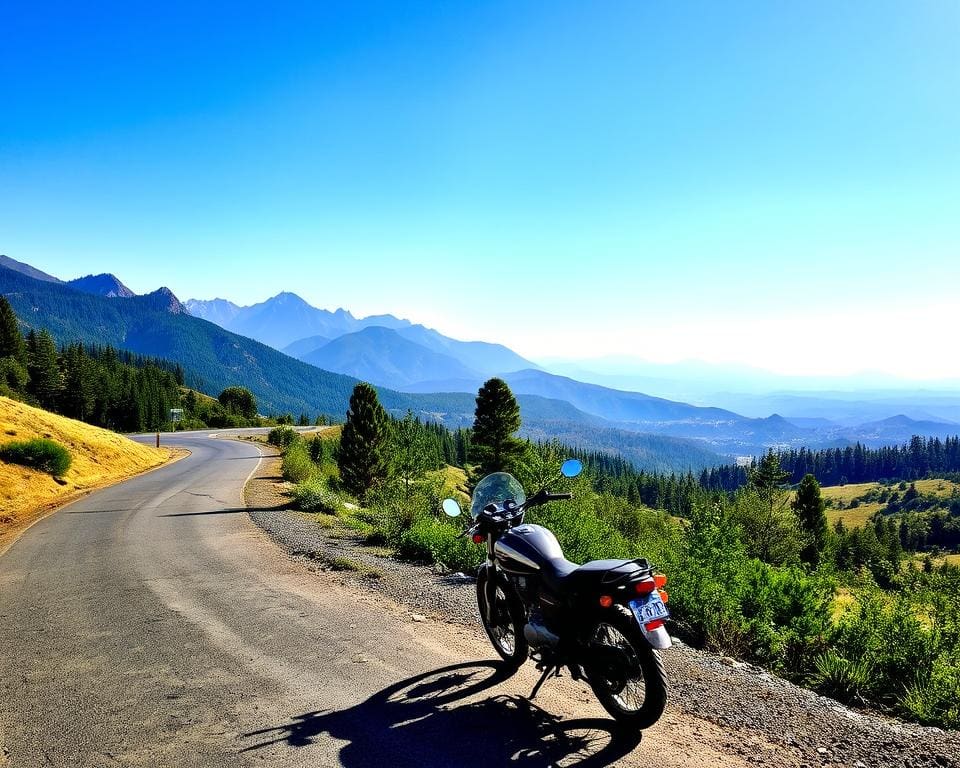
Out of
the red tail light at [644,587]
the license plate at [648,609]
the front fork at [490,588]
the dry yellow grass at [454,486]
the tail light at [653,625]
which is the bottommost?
the dry yellow grass at [454,486]

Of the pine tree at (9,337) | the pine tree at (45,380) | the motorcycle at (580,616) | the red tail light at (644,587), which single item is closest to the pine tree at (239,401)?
the pine tree at (45,380)

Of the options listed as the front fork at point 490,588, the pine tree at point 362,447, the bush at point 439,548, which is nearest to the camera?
the front fork at point 490,588

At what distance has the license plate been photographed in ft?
13.8

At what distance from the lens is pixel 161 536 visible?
12.8 metres

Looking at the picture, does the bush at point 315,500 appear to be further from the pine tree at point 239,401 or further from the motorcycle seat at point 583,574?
the pine tree at point 239,401

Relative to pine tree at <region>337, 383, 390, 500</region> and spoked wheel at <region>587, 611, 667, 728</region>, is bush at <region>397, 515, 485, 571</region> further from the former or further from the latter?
pine tree at <region>337, 383, 390, 500</region>

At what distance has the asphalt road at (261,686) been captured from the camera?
425 centimetres

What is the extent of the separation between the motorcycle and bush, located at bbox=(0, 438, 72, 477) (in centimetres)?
2266

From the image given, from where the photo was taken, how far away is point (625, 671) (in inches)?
173

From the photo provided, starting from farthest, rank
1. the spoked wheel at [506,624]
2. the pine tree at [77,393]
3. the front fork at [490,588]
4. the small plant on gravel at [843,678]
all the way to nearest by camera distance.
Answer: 1. the pine tree at [77,393]
2. the front fork at [490,588]
3. the spoked wheel at [506,624]
4. the small plant on gravel at [843,678]

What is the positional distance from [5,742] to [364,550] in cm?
705

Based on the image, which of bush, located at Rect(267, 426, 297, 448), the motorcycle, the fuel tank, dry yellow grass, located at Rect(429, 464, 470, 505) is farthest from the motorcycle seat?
bush, located at Rect(267, 426, 297, 448)

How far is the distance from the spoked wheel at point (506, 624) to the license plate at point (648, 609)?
63.6 inches

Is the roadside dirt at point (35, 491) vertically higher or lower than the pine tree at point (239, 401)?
higher
